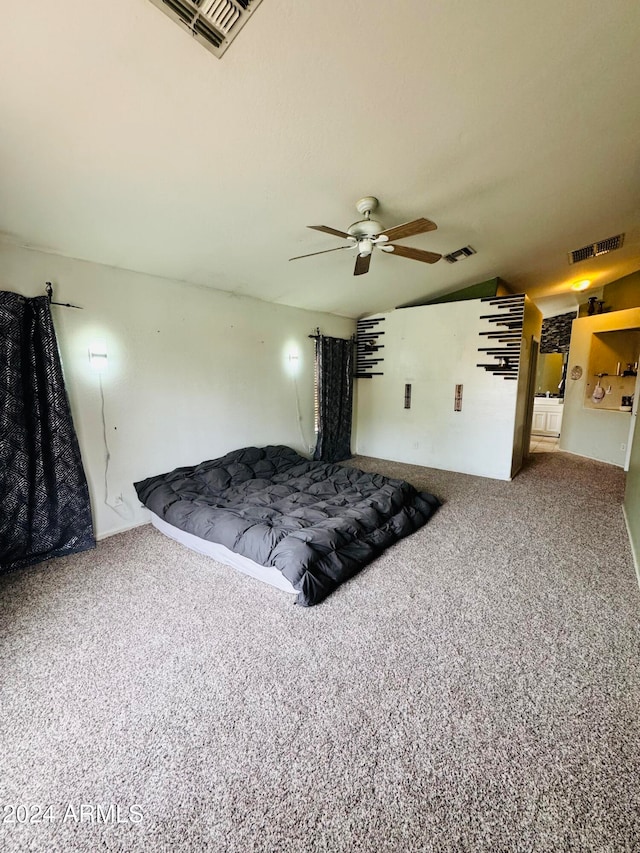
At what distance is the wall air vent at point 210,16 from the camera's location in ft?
4.25

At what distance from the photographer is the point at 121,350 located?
315cm

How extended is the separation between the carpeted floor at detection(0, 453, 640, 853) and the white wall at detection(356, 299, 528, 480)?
234 cm

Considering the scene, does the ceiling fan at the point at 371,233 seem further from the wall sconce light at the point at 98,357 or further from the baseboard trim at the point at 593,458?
the baseboard trim at the point at 593,458

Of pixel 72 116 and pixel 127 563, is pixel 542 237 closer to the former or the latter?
pixel 72 116

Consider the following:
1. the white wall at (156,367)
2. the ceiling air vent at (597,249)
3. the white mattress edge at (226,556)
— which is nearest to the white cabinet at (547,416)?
the ceiling air vent at (597,249)

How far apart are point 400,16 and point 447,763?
294cm

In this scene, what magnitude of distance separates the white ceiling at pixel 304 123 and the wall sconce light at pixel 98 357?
72cm

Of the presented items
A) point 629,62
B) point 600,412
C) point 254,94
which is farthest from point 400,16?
point 600,412

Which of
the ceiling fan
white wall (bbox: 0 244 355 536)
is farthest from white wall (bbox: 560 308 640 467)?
white wall (bbox: 0 244 355 536)

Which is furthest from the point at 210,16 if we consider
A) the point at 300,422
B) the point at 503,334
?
the point at 503,334

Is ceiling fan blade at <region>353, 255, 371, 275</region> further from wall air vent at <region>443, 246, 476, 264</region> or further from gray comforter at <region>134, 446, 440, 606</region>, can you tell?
gray comforter at <region>134, 446, 440, 606</region>

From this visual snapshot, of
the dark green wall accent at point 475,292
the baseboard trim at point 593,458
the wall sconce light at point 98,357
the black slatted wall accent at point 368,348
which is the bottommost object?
the baseboard trim at point 593,458

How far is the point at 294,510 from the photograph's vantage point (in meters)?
2.98

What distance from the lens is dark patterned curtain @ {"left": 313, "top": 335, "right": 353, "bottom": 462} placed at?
17.3 feet
